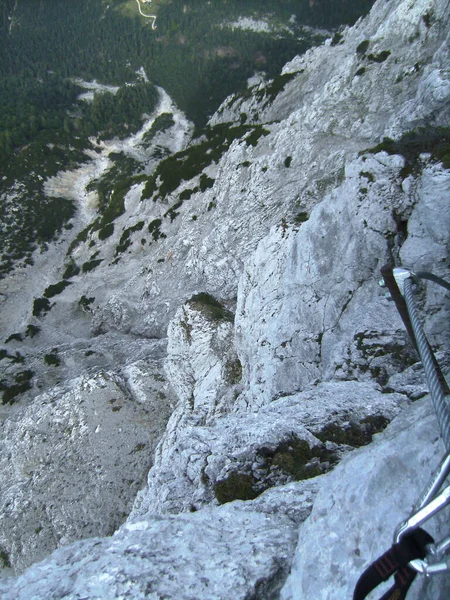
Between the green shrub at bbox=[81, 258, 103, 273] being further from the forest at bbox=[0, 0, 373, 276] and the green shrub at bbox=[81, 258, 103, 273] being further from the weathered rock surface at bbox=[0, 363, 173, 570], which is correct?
the weathered rock surface at bbox=[0, 363, 173, 570]

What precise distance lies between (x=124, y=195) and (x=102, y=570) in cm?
5875

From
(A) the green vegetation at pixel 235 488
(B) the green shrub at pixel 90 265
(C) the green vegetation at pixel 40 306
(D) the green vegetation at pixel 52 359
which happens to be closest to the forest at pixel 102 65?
(C) the green vegetation at pixel 40 306

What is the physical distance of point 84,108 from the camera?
341 feet

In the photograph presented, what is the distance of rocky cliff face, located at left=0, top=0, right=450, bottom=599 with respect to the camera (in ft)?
19.1

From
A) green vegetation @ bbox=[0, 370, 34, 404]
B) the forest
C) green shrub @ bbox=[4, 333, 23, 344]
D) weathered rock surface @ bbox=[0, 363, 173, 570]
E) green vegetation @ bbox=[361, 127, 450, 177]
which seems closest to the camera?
green vegetation @ bbox=[361, 127, 450, 177]

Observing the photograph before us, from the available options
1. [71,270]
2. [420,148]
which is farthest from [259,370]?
[71,270]

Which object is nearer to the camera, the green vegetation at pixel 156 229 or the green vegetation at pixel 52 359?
the green vegetation at pixel 52 359

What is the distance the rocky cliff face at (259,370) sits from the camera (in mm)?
5812

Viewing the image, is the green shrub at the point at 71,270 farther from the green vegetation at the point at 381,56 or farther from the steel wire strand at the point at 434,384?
the steel wire strand at the point at 434,384

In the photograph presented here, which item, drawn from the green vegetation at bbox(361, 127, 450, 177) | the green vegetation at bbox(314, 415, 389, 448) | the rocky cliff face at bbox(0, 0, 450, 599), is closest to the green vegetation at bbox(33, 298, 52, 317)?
the rocky cliff face at bbox(0, 0, 450, 599)

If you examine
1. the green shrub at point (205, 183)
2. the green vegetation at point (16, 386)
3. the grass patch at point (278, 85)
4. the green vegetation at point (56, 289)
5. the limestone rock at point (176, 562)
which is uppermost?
the grass patch at point (278, 85)

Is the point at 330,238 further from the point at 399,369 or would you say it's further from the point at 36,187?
the point at 36,187

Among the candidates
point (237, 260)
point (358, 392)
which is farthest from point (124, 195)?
point (358, 392)

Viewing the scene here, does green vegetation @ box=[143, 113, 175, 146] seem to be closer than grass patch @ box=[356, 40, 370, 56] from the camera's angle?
No
